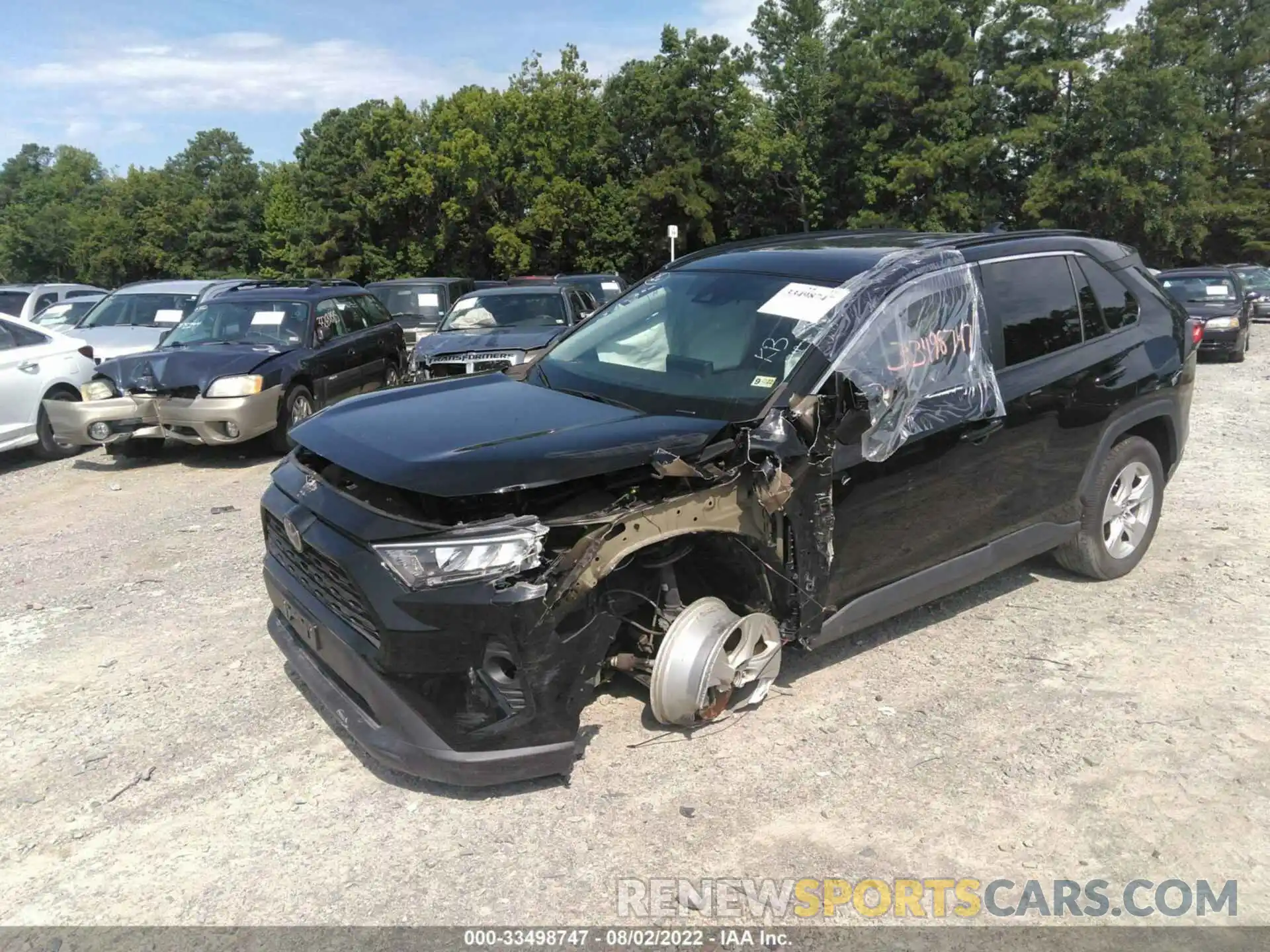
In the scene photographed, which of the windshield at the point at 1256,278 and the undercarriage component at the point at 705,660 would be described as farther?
the windshield at the point at 1256,278

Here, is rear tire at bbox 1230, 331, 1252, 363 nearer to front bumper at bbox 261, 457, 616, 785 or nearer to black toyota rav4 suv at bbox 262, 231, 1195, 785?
black toyota rav4 suv at bbox 262, 231, 1195, 785

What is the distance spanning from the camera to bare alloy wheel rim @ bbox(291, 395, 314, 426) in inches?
370

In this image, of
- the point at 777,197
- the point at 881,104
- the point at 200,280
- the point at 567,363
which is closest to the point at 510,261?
the point at 777,197

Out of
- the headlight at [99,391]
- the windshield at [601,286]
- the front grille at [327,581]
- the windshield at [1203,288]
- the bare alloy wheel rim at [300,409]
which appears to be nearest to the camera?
the front grille at [327,581]

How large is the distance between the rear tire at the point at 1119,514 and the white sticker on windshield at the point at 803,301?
2.06 m

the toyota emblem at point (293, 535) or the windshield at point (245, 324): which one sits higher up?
the windshield at point (245, 324)

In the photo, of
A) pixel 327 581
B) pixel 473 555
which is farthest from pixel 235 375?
pixel 473 555

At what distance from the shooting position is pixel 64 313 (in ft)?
50.5

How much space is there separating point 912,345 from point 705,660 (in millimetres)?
1648

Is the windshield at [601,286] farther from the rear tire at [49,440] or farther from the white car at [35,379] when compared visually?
the rear tire at [49,440]

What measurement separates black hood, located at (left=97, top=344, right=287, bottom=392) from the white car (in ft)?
2.60

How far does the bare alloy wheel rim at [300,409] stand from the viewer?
370 inches
